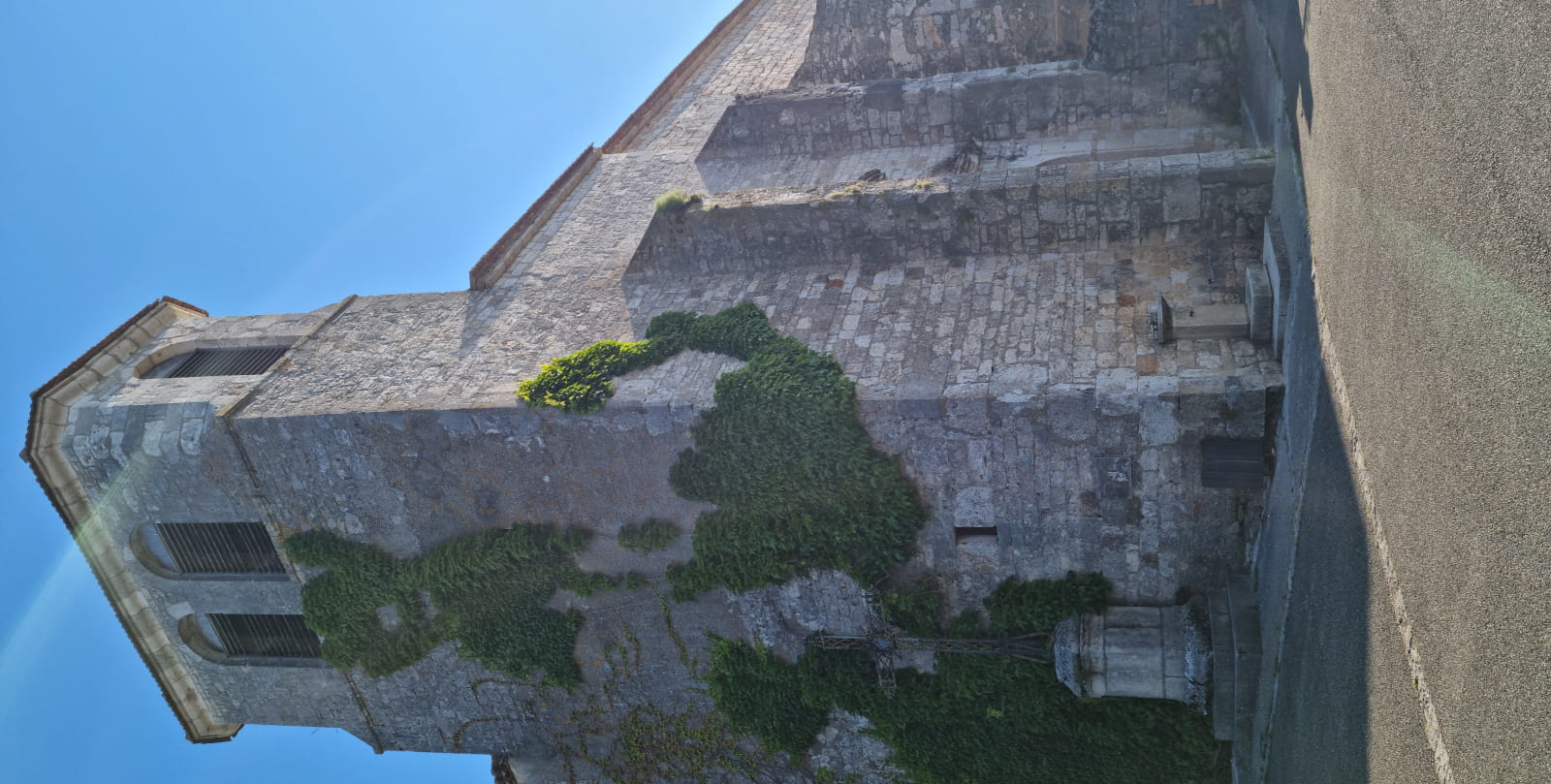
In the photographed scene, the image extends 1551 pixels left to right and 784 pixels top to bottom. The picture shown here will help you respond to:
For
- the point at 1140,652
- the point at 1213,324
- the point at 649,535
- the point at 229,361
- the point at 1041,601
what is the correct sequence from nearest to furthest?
the point at 1213,324 → the point at 1140,652 → the point at 1041,601 → the point at 649,535 → the point at 229,361

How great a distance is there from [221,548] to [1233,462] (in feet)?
36.3

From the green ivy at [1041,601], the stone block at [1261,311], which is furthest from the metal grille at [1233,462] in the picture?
the green ivy at [1041,601]

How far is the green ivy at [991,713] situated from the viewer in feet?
31.5

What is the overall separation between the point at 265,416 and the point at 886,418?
6.56 metres

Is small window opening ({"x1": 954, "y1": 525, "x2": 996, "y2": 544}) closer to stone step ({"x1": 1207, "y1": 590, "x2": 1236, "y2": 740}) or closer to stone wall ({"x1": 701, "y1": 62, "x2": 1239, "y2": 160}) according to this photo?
stone step ({"x1": 1207, "y1": 590, "x2": 1236, "y2": 740})

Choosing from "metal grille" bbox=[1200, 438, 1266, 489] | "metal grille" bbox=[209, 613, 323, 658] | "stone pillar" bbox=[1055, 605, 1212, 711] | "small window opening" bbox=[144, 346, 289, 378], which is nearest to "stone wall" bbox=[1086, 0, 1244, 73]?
"metal grille" bbox=[1200, 438, 1266, 489]

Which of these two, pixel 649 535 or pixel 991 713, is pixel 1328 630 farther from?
pixel 649 535

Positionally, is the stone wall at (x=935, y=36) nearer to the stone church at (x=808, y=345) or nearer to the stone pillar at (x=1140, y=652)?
the stone church at (x=808, y=345)

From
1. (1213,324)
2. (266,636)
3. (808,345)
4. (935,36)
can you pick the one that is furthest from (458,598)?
(935,36)

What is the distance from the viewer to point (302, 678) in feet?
41.9

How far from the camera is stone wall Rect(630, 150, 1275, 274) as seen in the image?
30.4 ft

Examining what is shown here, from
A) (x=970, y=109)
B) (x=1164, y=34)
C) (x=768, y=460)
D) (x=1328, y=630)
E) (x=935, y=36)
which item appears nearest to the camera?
(x=1328, y=630)

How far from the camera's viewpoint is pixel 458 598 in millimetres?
11391

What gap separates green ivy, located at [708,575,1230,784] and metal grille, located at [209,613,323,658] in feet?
17.3
